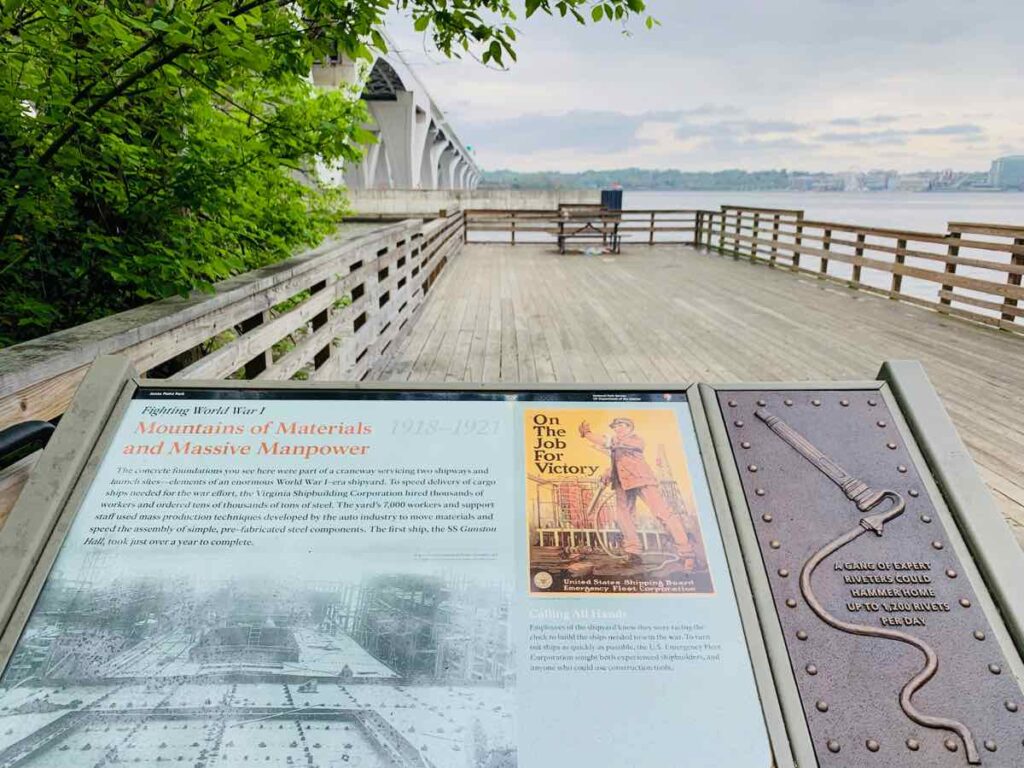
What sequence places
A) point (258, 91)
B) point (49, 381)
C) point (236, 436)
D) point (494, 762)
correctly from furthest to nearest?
point (258, 91) < point (49, 381) < point (236, 436) < point (494, 762)

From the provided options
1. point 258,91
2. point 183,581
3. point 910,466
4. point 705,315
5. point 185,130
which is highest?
point 258,91

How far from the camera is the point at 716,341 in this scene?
23.1 ft

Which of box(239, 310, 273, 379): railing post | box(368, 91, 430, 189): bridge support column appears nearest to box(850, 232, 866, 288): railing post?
box(239, 310, 273, 379): railing post

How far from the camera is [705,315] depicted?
28.0ft

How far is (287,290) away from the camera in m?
3.49

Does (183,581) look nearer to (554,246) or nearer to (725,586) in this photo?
(725,586)

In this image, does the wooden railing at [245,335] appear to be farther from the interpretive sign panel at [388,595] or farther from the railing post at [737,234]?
the railing post at [737,234]

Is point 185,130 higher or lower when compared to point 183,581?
higher

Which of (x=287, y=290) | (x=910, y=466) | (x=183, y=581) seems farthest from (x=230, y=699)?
(x=287, y=290)

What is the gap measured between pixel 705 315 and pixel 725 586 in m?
7.56

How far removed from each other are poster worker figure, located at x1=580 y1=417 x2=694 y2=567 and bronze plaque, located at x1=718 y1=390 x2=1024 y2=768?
0.18 metres

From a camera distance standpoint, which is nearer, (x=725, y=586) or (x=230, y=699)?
(x=230, y=699)

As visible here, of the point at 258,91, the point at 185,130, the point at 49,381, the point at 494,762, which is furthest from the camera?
the point at 258,91

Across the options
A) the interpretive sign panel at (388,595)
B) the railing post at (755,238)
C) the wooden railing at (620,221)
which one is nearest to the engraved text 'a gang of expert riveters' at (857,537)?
the interpretive sign panel at (388,595)
